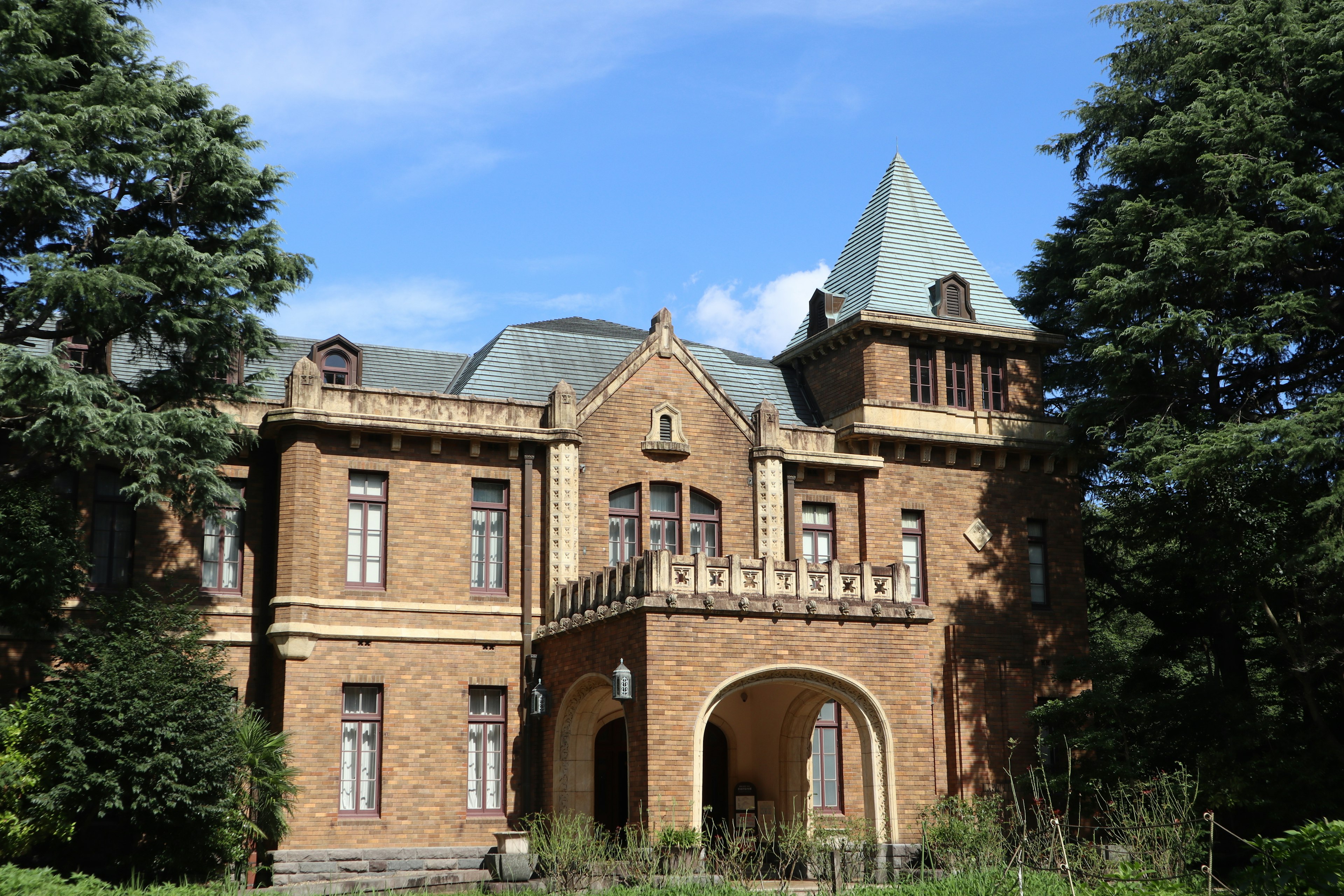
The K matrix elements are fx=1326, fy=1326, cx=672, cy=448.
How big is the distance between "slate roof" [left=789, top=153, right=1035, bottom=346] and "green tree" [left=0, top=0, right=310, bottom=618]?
12680mm

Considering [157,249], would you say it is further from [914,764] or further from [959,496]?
[959,496]

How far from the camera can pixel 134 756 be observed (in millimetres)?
19812

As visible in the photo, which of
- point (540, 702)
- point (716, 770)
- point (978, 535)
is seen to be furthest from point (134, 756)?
point (978, 535)

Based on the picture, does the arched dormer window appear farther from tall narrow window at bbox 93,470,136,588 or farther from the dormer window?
tall narrow window at bbox 93,470,136,588

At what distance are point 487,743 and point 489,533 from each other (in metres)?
3.94

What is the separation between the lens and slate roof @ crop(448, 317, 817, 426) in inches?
1094

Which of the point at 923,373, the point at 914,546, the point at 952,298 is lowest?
the point at 914,546

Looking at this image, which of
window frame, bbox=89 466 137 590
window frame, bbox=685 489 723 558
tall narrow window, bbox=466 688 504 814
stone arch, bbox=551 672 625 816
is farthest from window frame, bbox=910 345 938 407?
window frame, bbox=89 466 137 590

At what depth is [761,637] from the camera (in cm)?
2131

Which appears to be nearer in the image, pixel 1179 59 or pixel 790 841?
pixel 790 841

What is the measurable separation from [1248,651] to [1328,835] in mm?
16186

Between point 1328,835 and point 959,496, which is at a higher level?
point 959,496

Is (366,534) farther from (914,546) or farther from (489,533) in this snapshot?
(914,546)

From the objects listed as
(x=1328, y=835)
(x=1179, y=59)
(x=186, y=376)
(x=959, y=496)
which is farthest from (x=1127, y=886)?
(x=1179, y=59)
